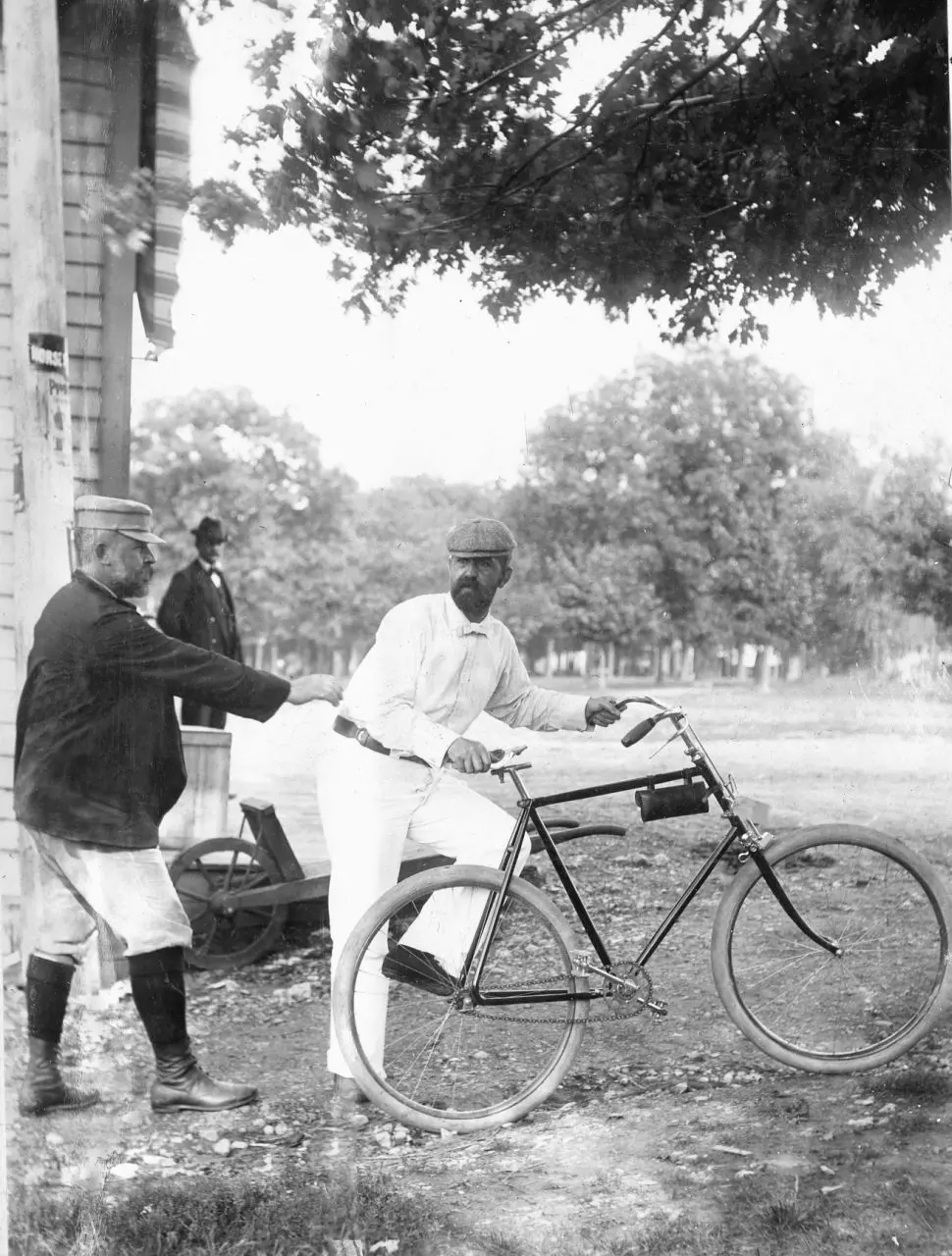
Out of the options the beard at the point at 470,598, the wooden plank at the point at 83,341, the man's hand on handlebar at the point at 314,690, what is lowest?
the man's hand on handlebar at the point at 314,690

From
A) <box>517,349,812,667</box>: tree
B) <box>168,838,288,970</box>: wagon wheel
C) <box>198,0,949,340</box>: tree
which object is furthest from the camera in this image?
<box>168,838,288,970</box>: wagon wheel

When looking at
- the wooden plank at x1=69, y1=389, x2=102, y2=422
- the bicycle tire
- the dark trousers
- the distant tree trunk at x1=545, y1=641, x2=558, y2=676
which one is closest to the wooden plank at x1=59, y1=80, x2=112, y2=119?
the wooden plank at x1=69, y1=389, x2=102, y2=422

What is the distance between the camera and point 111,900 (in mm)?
3682

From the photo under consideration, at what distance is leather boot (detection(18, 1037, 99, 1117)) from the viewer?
3689 mm

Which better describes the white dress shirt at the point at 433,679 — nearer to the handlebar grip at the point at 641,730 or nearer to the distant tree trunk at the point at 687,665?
the handlebar grip at the point at 641,730

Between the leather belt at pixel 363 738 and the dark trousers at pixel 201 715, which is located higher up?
the dark trousers at pixel 201 715

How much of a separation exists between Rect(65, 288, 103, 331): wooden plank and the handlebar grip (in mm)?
2060

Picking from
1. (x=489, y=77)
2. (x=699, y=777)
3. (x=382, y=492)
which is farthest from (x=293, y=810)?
(x=489, y=77)

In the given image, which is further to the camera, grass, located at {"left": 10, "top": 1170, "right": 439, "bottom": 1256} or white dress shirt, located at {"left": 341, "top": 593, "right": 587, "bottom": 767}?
white dress shirt, located at {"left": 341, "top": 593, "right": 587, "bottom": 767}

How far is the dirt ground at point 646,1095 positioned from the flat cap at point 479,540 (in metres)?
0.62

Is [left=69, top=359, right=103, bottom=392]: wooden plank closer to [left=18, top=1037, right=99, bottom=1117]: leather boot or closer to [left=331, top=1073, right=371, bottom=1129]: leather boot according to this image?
[left=18, top=1037, right=99, bottom=1117]: leather boot

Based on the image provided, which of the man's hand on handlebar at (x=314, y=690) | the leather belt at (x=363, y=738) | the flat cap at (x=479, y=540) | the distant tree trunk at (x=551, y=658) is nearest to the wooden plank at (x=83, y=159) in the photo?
the flat cap at (x=479, y=540)

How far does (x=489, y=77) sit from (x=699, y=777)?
214cm

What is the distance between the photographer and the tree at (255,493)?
12.1ft
